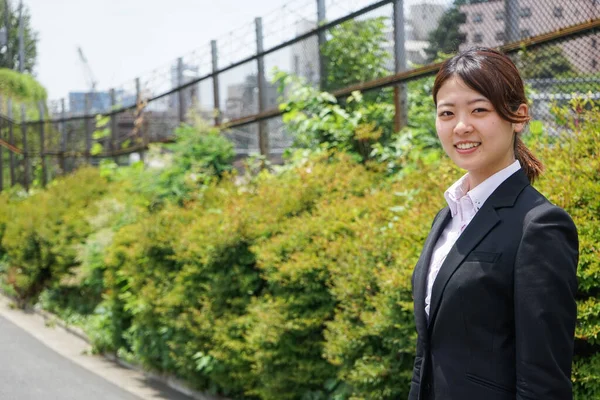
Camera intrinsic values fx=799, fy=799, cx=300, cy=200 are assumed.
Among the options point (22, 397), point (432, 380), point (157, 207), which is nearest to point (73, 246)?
point (157, 207)

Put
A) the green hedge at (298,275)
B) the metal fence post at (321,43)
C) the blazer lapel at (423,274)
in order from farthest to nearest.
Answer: the metal fence post at (321,43) → the green hedge at (298,275) → the blazer lapel at (423,274)

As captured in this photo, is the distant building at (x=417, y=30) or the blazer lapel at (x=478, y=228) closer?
the blazer lapel at (x=478, y=228)

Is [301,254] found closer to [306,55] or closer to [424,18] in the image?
[424,18]

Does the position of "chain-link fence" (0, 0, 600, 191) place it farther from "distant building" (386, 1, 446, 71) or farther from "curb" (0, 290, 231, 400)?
"curb" (0, 290, 231, 400)

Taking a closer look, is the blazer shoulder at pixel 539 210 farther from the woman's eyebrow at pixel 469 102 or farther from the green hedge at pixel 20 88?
the green hedge at pixel 20 88

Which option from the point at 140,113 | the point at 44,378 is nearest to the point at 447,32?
the point at 44,378

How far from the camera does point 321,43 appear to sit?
9.98m

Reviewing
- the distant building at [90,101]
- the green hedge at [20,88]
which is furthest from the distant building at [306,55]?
the green hedge at [20,88]

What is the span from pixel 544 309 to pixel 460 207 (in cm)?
53

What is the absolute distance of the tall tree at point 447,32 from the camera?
7688 millimetres

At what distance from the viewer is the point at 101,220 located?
12.1m

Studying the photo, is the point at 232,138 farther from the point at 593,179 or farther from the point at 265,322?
the point at 593,179

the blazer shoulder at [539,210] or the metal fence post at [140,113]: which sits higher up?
the metal fence post at [140,113]

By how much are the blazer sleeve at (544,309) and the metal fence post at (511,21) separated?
5172 mm
